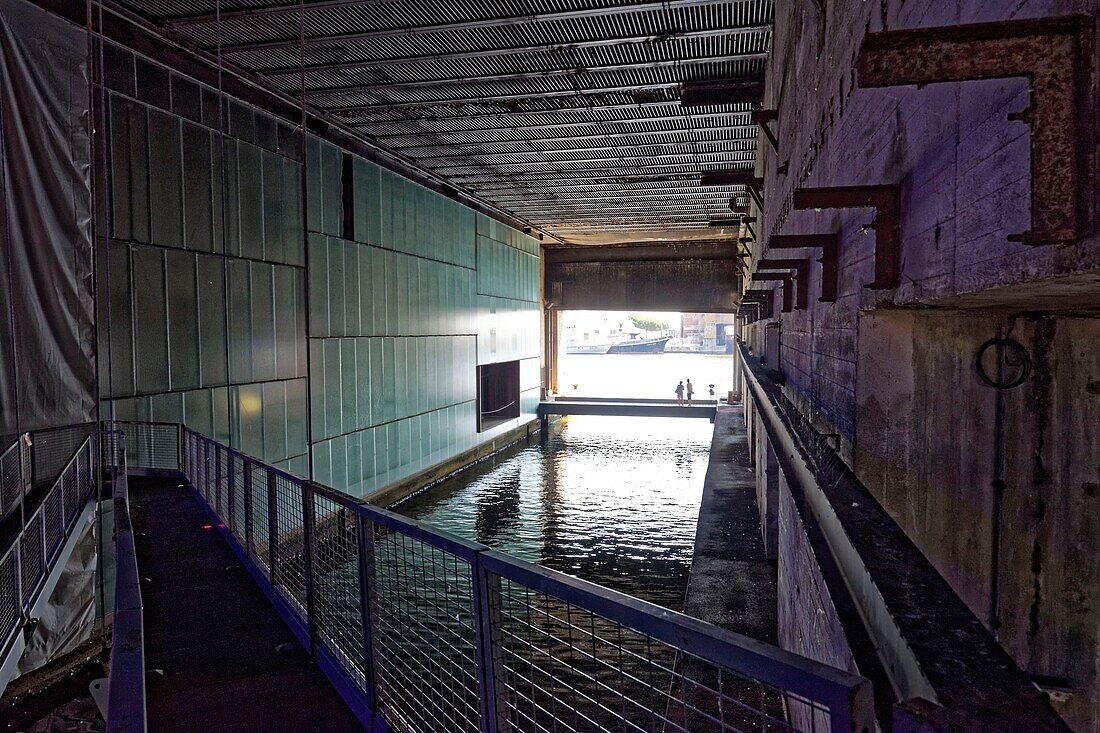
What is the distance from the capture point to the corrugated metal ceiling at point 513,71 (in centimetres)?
882

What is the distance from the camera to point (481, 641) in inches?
87.6

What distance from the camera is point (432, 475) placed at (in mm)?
18391

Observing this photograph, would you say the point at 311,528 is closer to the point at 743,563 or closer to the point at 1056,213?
the point at 1056,213

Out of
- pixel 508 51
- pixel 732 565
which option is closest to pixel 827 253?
pixel 732 565

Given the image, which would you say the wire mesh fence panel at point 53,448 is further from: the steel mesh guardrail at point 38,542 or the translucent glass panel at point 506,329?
the translucent glass panel at point 506,329

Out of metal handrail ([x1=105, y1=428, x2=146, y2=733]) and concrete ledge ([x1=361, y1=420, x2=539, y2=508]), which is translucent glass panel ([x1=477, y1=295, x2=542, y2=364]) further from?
metal handrail ([x1=105, y1=428, x2=146, y2=733])

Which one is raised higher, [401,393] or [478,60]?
[478,60]

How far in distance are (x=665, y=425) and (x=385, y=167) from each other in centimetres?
1685

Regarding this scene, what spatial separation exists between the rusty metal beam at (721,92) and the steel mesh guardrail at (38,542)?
10.2 m

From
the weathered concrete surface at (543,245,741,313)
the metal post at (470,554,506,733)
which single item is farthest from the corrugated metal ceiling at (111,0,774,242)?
the weathered concrete surface at (543,245,741,313)

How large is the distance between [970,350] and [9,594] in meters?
6.31

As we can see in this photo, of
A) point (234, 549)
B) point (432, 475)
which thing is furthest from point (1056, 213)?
point (432, 475)

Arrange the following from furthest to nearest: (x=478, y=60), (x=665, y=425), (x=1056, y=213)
A: (x=665, y=425) → (x=478, y=60) → (x=1056, y=213)

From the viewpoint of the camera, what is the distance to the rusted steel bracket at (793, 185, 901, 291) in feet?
8.51
